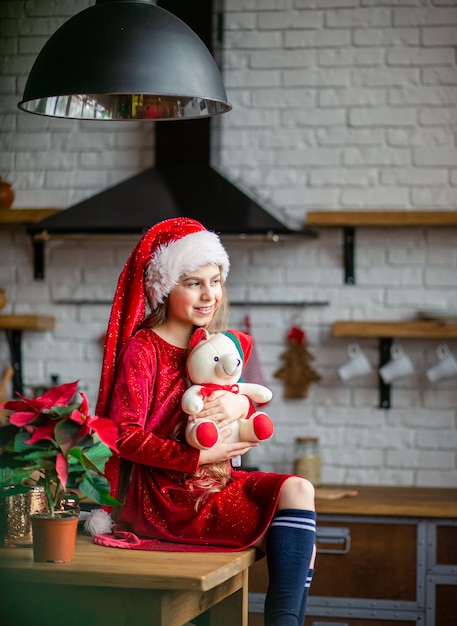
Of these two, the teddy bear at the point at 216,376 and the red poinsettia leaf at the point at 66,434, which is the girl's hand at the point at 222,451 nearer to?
the teddy bear at the point at 216,376

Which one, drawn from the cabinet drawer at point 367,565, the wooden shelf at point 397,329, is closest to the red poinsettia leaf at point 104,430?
the cabinet drawer at point 367,565

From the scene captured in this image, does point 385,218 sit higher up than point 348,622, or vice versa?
point 385,218

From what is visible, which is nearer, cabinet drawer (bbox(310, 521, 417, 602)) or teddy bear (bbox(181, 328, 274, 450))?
teddy bear (bbox(181, 328, 274, 450))

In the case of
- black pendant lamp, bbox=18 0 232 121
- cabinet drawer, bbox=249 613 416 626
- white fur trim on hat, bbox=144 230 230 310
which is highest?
black pendant lamp, bbox=18 0 232 121

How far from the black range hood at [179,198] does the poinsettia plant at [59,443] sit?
1733 mm

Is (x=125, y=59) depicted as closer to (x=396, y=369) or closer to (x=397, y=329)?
(x=397, y=329)

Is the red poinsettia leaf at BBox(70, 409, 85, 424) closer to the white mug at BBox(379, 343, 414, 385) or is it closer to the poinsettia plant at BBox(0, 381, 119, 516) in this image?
the poinsettia plant at BBox(0, 381, 119, 516)

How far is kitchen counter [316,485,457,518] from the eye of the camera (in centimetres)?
319

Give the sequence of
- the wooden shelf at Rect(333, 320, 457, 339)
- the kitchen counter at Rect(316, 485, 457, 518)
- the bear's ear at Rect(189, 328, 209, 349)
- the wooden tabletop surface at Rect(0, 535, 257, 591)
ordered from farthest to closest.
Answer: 1. the wooden shelf at Rect(333, 320, 457, 339)
2. the kitchen counter at Rect(316, 485, 457, 518)
3. the bear's ear at Rect(189, 328, 209, 349)
4. the wooden tabletop surface at Rect(0, 535, 257, 591)

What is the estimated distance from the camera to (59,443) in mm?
1667

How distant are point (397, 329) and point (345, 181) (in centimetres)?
64

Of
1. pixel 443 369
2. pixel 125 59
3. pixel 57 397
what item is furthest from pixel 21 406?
pixel 443 369

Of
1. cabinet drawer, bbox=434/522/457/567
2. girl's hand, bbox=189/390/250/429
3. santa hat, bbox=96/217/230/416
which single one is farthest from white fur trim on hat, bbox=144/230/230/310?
cabinet drawer, bbox=434/522/457/567

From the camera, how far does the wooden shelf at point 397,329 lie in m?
3.51
